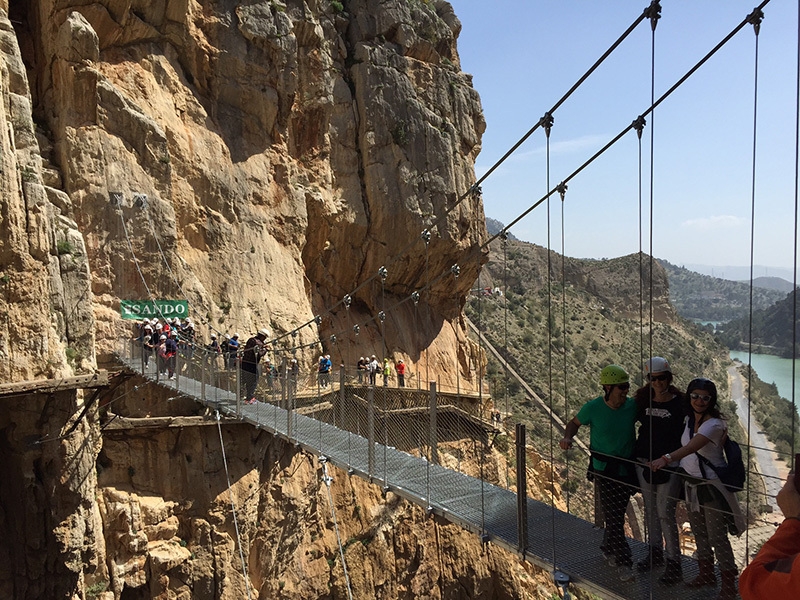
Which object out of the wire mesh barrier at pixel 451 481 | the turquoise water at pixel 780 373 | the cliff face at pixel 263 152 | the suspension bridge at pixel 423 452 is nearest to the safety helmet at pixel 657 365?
the wire mesh barrier at pixel 451 481

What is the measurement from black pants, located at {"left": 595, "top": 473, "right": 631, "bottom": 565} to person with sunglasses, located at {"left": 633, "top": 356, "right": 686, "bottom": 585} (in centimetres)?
14

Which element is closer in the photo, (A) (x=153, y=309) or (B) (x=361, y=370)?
(A) (x=153, y=309)

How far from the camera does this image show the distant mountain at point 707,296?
211 ft

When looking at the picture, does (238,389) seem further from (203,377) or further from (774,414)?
(774,414)

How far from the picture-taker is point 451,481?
5090mm

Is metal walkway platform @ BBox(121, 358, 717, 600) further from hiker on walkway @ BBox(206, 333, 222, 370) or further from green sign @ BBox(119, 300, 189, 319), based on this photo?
green sign @ BBox(119, 300, 189, 319)

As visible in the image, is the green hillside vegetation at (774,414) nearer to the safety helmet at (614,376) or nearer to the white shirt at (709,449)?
the safety helmet at (614,376)

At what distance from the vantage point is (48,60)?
31.2 feet

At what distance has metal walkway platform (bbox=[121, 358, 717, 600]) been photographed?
10.7 feet

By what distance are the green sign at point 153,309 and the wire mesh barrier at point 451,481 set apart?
1.60 ft

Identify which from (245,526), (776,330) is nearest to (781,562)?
(245,526)

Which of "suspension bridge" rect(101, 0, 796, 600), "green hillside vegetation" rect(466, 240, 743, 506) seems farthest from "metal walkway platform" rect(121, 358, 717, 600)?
"green hillside vegetation" rect(466, 240, 743, 506)

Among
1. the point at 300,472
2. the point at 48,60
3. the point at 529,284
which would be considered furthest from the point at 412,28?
the point at 529,284

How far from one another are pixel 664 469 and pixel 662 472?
7cm
